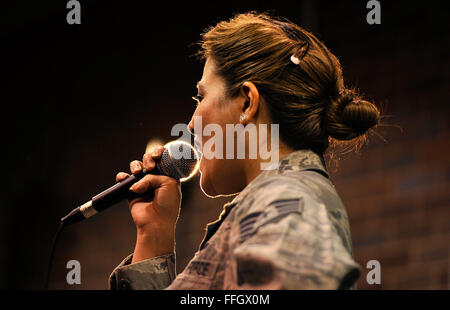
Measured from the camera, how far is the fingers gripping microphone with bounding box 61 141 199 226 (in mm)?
1359

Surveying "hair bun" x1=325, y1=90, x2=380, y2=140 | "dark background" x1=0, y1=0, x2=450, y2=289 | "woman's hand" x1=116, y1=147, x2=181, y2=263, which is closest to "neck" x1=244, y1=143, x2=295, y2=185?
"hair bun" x1=325, y1=90, x2=380, y2=140

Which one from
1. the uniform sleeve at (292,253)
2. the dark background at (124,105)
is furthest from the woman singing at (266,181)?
the dark background at (124,105)

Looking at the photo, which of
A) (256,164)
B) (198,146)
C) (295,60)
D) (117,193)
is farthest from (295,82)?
(117,193)

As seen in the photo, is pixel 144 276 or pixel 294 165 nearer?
pixel 294 165

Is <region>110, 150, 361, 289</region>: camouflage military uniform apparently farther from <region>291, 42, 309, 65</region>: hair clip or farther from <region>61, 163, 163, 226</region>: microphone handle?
<region>61, 163, 163, 226</region>: microphone handle

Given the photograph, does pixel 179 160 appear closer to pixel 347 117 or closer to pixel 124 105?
pixel 347 117

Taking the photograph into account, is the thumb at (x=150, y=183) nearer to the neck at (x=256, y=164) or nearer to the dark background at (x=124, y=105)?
the neck at (x=256, y=164)

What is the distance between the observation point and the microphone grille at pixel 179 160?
1356 millimetres

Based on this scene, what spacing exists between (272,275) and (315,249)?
72 millimetres

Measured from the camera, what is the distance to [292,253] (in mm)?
798

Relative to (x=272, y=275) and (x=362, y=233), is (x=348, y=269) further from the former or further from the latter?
(x=362, y=233)

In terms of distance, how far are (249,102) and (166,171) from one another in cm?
32

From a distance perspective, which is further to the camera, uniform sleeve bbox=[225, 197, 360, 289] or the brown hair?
the brown hair

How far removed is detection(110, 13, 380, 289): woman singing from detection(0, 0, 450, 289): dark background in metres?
1.19
